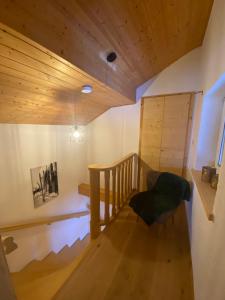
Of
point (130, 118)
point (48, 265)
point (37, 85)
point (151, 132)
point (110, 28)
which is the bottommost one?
point (48, 265)

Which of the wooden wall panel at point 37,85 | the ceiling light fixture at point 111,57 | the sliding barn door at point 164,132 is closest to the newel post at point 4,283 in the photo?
the wooden wall panel at point 37,85

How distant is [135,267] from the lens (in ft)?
4.85

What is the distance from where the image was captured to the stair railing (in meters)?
1.87

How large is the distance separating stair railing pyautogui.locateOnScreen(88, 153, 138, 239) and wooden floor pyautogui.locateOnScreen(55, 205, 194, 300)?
0.20 metres

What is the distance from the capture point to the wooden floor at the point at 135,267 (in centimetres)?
125

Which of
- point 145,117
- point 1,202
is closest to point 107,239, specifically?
point 1,202

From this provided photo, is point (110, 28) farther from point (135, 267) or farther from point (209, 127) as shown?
point (135, 267)

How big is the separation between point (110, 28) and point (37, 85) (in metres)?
1.00

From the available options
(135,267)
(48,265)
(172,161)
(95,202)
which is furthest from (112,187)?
(48,265)

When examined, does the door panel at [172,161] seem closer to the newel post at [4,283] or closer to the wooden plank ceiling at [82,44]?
the wooden plank ceiling at [82,44]

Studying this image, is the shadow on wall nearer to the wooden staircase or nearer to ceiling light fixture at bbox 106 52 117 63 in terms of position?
ceiling light fixture at bbox 106 52 117 63

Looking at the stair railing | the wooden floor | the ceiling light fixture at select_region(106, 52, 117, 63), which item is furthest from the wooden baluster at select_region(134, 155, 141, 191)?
the ceiling light fixture at select_region(106, 52, 117, 63)

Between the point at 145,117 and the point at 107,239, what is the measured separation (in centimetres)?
224

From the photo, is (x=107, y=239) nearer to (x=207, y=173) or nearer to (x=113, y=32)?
(x=207, y=173)
